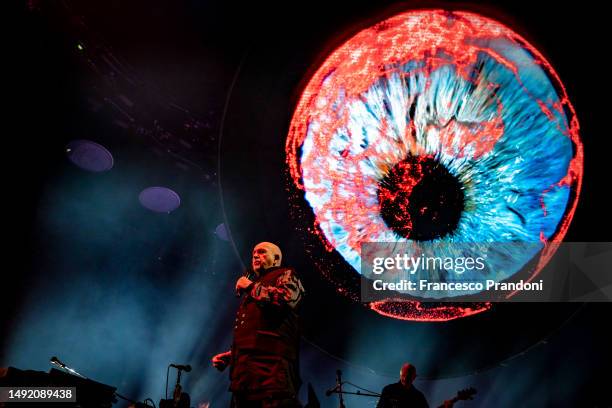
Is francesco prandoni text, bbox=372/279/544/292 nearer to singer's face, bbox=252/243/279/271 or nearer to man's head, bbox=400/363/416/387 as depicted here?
man's head, bbox=400/363/416/387

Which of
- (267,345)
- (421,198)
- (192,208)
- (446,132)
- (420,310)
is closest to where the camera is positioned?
(267,345)

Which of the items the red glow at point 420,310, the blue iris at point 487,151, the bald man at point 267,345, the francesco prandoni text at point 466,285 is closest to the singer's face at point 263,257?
the bald man at point 267,345

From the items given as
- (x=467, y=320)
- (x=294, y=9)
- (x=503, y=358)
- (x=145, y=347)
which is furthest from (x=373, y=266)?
(x=145, y=347)

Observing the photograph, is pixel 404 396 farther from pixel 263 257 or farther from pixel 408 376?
pixel 263 257

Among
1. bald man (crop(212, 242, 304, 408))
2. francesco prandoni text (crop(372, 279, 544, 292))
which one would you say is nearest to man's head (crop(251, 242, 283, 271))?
bald man (crop(212, 242, 304, 408))

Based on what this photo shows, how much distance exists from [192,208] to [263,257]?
4457 mm

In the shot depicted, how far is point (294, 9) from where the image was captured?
13.3 feet

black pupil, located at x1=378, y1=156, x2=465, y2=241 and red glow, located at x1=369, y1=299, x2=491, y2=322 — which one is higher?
black pupil, located at x1=378, y1=156, x2=465, y2=241

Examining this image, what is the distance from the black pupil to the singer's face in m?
1.86

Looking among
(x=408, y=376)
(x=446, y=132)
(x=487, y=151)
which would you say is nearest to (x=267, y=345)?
(x=408, y=376)

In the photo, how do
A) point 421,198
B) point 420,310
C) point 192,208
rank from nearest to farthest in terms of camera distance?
point 421,198
point 420,310
point 192,208

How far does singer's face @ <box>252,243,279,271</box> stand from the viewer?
2.87 metres

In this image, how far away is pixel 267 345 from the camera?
248 cm

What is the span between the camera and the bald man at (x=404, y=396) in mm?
4383
